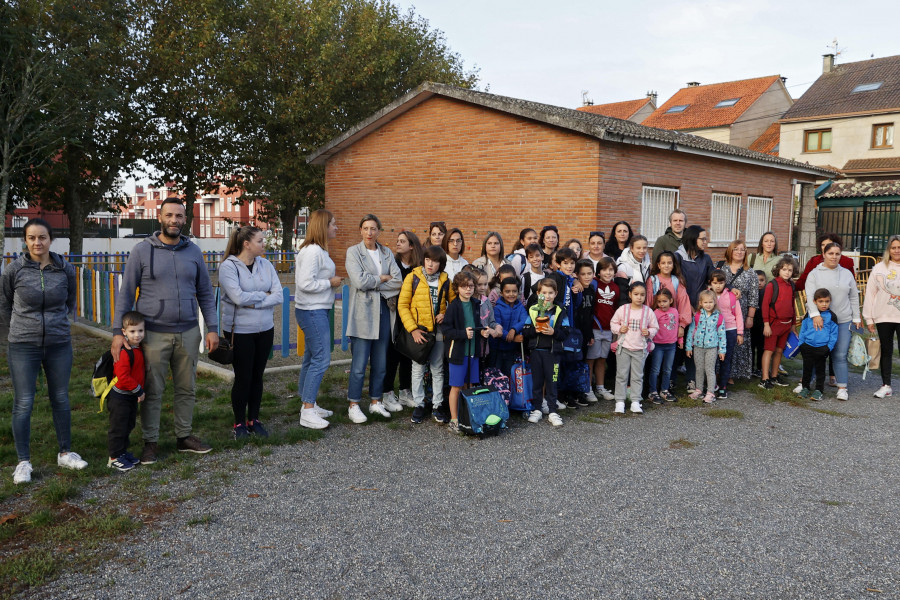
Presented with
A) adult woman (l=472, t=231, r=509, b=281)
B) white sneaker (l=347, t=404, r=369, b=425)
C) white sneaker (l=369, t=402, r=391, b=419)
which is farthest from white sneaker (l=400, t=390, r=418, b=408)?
adult woman (l=472, t=231, r=509, b=281)

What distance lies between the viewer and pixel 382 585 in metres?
3.25

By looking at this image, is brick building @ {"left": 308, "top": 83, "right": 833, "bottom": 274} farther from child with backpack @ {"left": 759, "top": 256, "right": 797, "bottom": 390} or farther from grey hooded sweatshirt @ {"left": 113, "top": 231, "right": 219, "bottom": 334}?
grey hooded sweatshirt @ {"left": 113, "top": 231, "right": 219, "bottom": 334}

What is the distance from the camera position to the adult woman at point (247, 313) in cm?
531

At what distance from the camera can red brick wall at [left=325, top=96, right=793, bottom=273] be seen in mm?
12867

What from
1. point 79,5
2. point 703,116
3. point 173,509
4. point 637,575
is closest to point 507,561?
point 637,575

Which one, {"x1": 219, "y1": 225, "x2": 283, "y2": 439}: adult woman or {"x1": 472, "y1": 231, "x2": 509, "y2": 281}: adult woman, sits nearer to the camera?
{"x1": 219, "y1": 225, "x2": 283, "y2": 439}: adult woman

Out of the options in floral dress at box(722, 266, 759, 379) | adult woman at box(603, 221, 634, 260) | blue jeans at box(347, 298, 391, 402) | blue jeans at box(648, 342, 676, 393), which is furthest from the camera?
adult woman at box(603, 221, 634, 260)

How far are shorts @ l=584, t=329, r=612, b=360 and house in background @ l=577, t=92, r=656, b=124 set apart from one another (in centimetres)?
4235

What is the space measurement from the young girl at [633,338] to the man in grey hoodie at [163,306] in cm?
392

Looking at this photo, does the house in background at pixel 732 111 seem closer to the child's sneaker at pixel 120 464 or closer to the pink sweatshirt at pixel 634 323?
the pink sweatshirt at pixel 634 323

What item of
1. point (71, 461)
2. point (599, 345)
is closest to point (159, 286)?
point (71, 461)

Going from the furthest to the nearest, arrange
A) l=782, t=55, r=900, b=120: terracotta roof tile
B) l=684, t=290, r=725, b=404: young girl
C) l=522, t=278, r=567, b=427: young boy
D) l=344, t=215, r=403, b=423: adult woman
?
l=782, t=55, r=900, b=120: terracotta roof tile < l=684, t=290, r=725, b=404: young girl < l=522, t=278, r=567, b=427: young boy < l=344, t=215, r=403, b=423: adult woman

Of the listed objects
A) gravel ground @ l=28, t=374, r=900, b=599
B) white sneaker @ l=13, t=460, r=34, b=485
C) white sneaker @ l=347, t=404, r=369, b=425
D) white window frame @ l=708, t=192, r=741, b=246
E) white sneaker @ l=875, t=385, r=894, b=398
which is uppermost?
white window frame @ l=708, t=192, r=741, b=246

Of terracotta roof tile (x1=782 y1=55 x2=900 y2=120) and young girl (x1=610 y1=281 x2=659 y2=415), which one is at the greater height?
terracotta roof tile (x1=782 y1=55 x2=900 y2=120)
